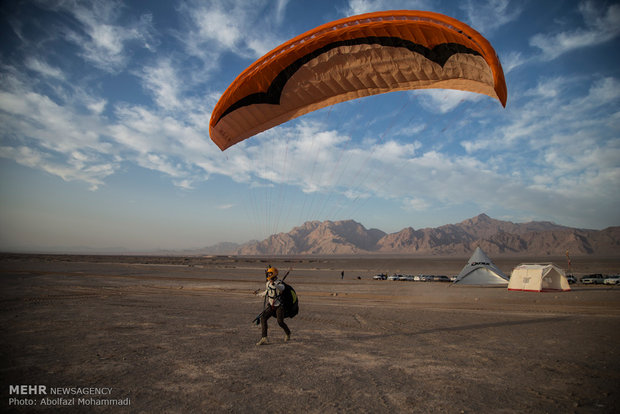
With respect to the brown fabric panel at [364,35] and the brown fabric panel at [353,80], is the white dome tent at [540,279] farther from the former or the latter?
the brown fabric panel at [364,35]

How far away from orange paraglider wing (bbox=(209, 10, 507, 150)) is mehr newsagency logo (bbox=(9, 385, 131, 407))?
315 inches

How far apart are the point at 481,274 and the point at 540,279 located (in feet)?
20.4

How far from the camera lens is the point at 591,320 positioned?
1030 centimetres

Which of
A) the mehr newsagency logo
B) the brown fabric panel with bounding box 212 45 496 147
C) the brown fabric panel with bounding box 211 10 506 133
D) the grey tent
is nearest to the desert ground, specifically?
the mehr newsagency logo

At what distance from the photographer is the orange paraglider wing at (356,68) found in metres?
7.58

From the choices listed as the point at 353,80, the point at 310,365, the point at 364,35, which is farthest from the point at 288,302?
the point at 364,35

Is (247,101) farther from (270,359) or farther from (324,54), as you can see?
(270,359)

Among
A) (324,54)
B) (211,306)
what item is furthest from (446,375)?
(211,306)

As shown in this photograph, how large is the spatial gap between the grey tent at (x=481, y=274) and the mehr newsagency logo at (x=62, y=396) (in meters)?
27.9

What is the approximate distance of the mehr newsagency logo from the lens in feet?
14.2

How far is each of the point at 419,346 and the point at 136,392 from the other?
19.2 feet

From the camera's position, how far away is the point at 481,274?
26734 mm

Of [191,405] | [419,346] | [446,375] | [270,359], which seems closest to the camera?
[191,405]

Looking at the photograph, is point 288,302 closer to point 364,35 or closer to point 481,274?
point 364,35
